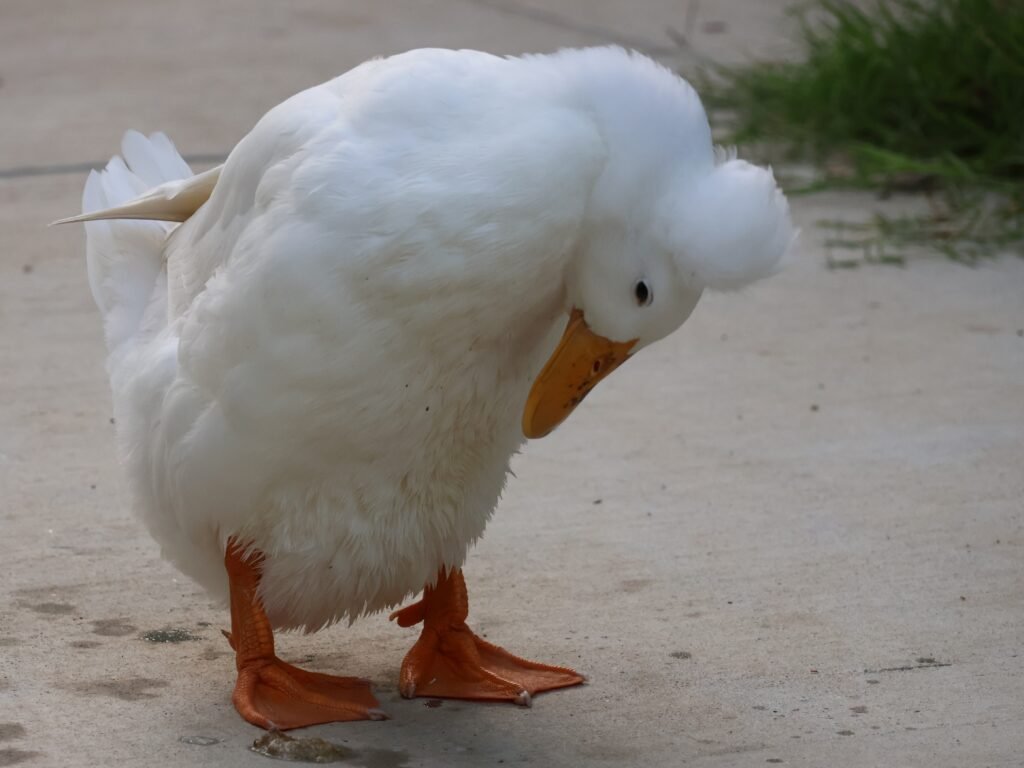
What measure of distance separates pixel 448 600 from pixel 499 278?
0.94 meters

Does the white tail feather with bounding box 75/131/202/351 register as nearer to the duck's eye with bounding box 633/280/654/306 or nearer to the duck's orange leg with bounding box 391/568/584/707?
the duck's orange leg with bounding box 391/568/584/707

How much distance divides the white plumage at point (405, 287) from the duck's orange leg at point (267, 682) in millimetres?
60

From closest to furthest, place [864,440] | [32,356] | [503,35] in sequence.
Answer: [864,440] → [32,356] → [503,35]

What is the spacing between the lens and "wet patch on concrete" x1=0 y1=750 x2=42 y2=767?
304 centimetres

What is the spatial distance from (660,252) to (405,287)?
44 centimetres

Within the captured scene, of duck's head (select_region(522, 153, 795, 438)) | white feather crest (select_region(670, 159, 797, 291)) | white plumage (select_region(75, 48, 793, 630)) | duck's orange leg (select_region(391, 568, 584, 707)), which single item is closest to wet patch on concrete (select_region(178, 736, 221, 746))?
white plumage (select_region(75, 48, 793, 630))

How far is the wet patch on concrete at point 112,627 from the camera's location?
364 centimetres

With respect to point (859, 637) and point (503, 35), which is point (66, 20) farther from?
point (859, 637)

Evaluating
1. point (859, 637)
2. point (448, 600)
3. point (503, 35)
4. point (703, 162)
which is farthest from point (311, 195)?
point (503, 35)

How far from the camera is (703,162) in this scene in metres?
2.92

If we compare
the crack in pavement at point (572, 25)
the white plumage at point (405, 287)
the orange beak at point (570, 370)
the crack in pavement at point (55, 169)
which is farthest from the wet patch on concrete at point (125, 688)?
the crack in pavement at point (572, 25)

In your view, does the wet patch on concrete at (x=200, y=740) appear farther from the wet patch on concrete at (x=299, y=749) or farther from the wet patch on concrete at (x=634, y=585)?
the wet patch on concrete at (x=634, y=585)

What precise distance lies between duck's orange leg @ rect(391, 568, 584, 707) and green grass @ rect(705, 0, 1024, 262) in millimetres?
3233

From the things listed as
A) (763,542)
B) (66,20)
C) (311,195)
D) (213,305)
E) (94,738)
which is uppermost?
(66,20)
